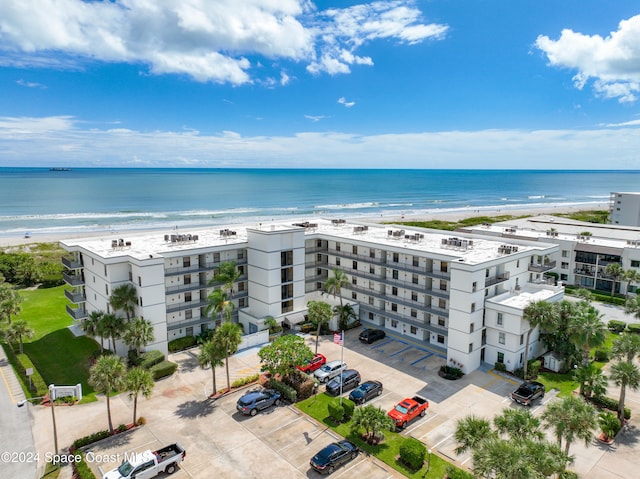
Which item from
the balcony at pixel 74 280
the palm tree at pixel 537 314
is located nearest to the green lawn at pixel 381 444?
the palm tree at pixel 537 314

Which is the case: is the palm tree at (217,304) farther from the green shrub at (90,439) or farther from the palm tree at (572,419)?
the palm tree at (572,419)

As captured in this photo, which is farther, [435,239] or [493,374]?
[435,239]

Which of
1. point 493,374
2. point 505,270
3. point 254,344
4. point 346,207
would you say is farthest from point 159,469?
point 346,207

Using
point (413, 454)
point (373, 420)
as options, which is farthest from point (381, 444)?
point (413, 454)

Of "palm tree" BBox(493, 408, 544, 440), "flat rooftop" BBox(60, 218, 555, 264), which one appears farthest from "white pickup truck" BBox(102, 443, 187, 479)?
"palm tree" BBox(493, 408, 544, 440)

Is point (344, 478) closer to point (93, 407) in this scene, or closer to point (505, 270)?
point (93, 407)

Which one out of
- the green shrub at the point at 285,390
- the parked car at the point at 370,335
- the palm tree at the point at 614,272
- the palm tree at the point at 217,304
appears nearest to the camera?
the green shrub at the point at 285,390

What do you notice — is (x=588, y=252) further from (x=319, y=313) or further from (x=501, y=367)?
(x=319, y=313)
